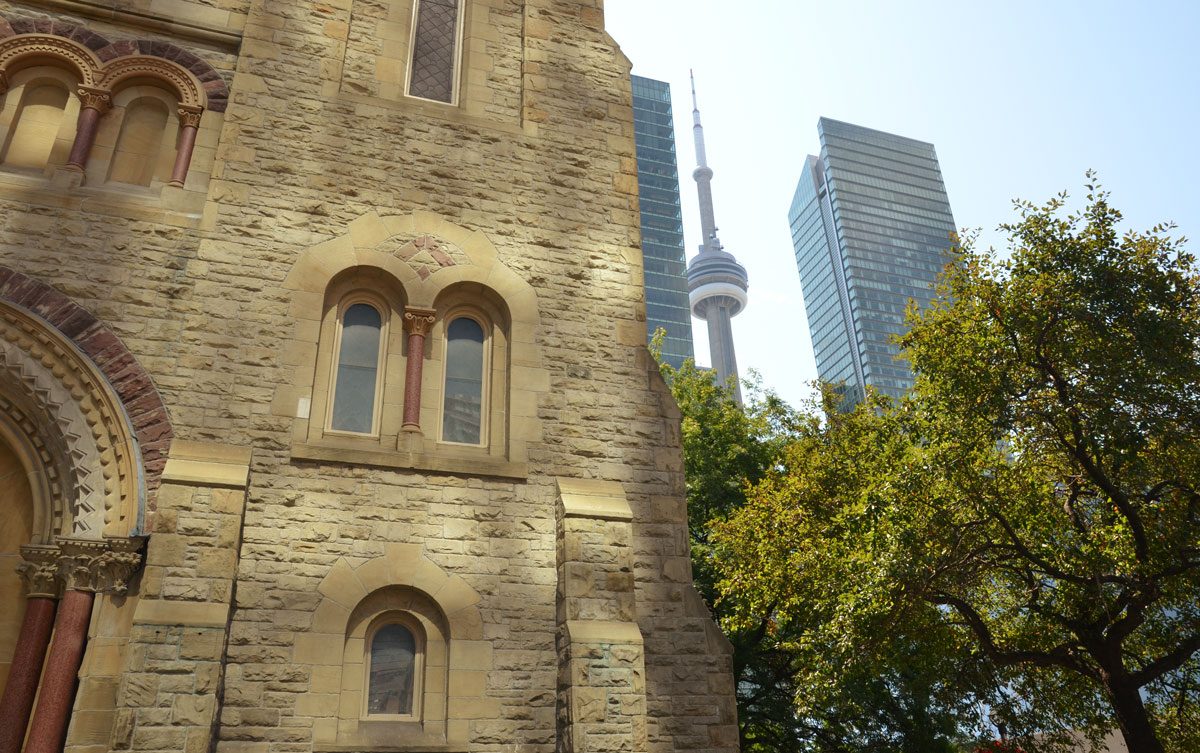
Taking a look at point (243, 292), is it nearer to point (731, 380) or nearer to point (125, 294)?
point (125, 294)

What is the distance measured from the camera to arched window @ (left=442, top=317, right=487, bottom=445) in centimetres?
959

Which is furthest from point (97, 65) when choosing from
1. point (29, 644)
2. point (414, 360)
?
point (29, 644)

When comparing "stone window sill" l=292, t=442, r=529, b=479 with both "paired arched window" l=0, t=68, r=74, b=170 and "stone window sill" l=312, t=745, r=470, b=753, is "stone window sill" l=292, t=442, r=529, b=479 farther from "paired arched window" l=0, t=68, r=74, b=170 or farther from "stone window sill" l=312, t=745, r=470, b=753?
"paired arched window" l=0, t=68, r=74, b=170

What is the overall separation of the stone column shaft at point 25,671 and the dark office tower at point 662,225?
124651mm

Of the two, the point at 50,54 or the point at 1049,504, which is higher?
the point at 50,54

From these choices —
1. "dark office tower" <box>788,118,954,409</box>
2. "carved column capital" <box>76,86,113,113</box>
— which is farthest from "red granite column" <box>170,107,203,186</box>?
"dark office tower" <box>788,118,954,409</box>

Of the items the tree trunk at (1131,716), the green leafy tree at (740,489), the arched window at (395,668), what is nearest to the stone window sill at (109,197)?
the arched window at (395,668)

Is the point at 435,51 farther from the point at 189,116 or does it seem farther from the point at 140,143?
the point at 140,143

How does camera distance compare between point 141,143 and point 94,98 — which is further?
point 141,143

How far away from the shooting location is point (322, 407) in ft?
29.9

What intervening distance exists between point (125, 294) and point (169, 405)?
1416 millimetres

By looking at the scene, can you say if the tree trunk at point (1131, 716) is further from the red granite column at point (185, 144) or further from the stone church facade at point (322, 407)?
the red granite column at point (185, 144)

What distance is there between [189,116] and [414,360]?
420 centimetres

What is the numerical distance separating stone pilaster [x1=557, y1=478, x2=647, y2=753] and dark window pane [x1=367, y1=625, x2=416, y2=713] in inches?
61.7
